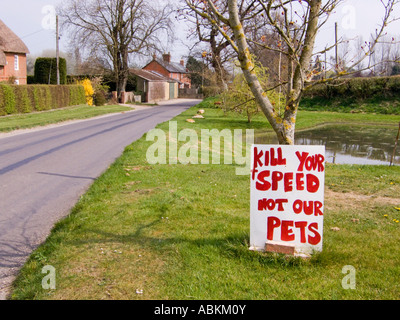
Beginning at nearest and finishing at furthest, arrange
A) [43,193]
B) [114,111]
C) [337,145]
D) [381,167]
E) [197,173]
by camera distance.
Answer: [43,193] → [197,173] → [381,167] → [337,145] → [114,111]

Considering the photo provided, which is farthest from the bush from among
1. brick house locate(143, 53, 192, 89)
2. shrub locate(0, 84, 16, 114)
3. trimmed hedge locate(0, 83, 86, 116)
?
brick house locate(143, 53, 192, 89)

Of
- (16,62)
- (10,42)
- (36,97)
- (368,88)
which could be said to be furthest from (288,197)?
(16,62)

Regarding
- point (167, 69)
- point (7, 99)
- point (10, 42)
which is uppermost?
point (167, 69)

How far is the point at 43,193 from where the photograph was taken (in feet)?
26.8

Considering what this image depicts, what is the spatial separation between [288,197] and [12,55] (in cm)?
4660

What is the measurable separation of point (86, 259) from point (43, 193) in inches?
155

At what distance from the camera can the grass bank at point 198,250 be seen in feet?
13.0

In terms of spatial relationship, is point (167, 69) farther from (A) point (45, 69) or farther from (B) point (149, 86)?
(A) point (45, 69)

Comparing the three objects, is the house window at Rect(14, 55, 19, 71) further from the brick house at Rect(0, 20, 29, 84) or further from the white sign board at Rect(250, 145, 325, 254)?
the white sign board at Rect(250, 145, 325, 254)

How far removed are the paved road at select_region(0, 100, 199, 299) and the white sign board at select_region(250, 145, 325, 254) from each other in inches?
118

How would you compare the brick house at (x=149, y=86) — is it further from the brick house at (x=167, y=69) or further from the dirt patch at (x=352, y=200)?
the dirt patch at (x=352, y=200)

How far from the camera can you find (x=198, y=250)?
484cm
